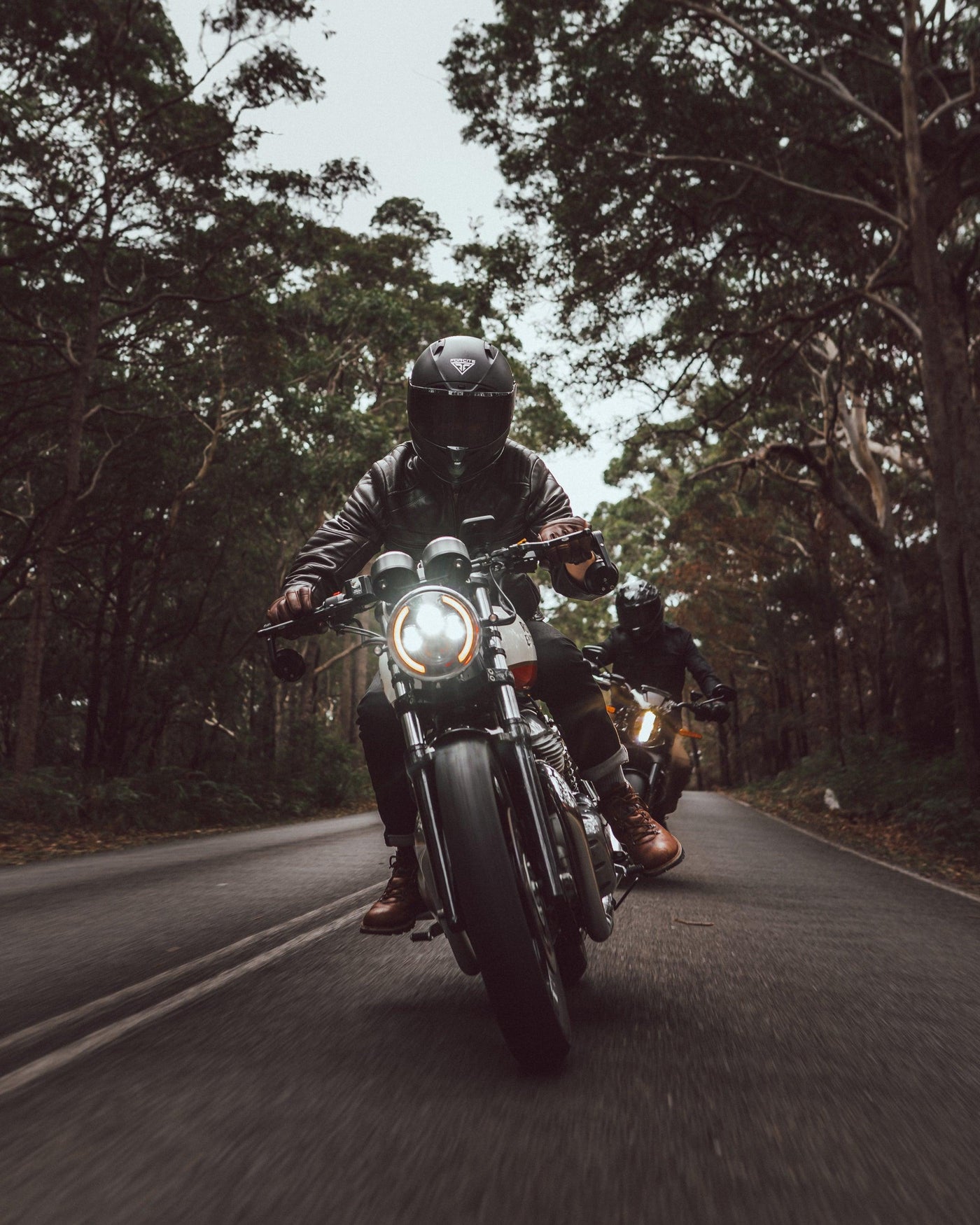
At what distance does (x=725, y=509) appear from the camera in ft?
99.3

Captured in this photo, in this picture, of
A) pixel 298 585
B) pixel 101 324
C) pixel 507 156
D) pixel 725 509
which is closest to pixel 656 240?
pixel 507 156

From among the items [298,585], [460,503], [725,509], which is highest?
[725,509]

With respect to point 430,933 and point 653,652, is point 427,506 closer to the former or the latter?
point 430,933

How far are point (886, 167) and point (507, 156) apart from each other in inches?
213

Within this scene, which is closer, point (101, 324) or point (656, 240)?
point (656, 240)

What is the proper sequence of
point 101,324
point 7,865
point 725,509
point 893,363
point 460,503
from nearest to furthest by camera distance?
point 460,503, point 7,865, point 101,324, point 893,363, point 725,509

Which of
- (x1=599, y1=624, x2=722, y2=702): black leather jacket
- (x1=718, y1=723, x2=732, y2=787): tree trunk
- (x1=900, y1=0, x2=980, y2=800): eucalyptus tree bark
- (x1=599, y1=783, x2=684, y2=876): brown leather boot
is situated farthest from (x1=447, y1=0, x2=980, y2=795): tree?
(x1=718, y1=723, x2=732, y2=787): tree trunk

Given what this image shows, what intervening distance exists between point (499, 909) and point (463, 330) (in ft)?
79.0

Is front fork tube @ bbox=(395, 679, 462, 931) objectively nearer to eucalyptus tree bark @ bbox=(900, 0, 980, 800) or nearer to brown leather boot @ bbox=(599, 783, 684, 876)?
brown leather boot @ bbox=(599, 783, 684, 876)

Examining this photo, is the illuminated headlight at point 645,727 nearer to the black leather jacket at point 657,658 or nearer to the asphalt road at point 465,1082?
the black leather jacket at point 657,658

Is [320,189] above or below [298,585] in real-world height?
above

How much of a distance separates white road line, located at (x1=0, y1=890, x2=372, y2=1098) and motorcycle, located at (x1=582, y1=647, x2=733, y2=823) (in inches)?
100

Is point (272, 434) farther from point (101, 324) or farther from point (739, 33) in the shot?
point (739, 33)

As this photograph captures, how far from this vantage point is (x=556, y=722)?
11.7 feet
